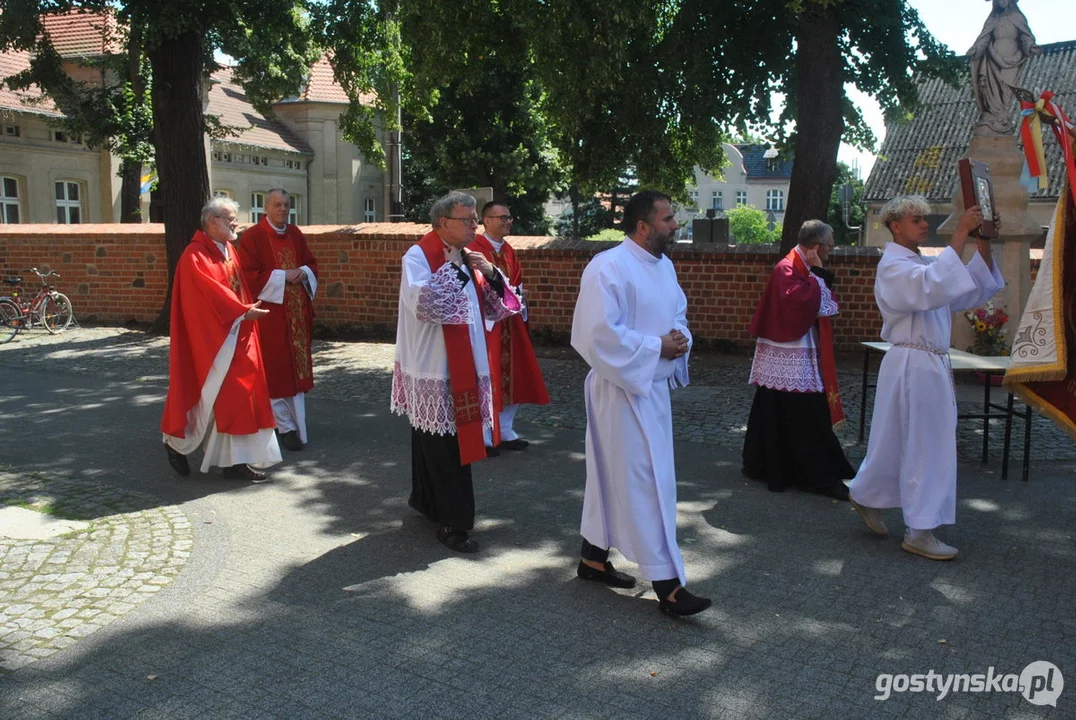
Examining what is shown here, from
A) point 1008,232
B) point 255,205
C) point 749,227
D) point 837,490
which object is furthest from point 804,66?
point 749,227

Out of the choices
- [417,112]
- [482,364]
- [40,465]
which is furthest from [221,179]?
[482,364]

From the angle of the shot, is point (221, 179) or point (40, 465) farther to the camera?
point (221, 179)

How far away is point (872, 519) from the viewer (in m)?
5.55

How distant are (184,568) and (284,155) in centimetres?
3459

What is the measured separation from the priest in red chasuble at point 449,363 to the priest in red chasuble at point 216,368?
1704 millimetres

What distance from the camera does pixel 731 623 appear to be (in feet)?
14.3

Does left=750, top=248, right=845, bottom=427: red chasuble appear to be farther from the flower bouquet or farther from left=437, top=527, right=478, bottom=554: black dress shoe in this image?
the flower bouquet

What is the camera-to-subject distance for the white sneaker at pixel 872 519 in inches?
218

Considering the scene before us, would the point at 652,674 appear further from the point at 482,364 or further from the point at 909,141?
the point at 909,141

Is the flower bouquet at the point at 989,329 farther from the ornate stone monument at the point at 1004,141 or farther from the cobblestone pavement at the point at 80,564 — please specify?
the cobblestone pavement at the point at 80,564

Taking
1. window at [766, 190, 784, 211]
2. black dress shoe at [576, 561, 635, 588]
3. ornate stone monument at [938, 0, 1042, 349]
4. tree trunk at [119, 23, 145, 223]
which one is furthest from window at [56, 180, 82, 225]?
window at [766, 190, 784, 211]

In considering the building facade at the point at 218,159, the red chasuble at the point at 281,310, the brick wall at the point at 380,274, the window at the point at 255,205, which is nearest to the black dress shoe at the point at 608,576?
the red chasuble at the point at 281,310

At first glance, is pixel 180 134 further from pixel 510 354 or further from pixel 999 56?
pixel 999 56

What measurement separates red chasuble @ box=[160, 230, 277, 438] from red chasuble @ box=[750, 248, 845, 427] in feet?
11.5
